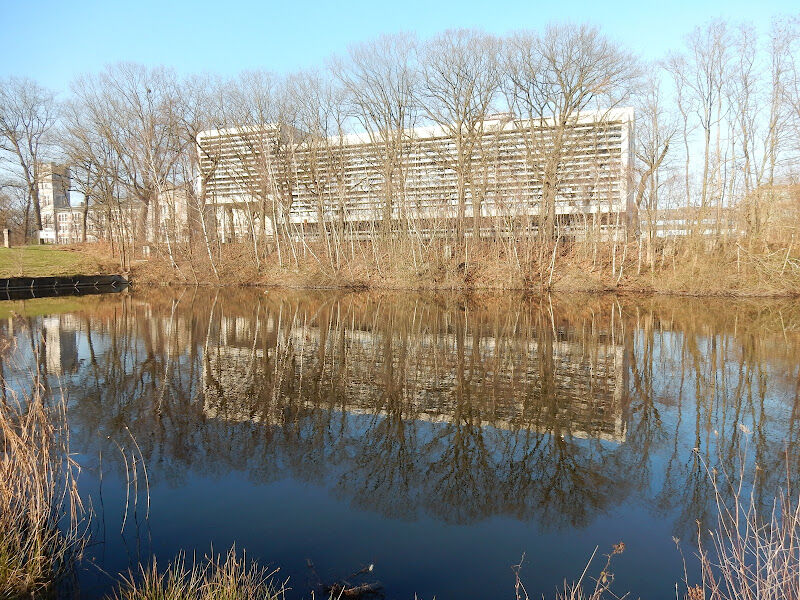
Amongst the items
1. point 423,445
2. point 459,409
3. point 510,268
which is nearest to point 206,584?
point 423,445

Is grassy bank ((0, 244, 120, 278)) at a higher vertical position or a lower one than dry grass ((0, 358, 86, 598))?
higher

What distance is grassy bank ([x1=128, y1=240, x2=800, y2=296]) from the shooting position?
87.1ft

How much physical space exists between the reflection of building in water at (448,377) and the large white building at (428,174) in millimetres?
18975

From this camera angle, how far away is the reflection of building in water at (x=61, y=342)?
40.1 feet

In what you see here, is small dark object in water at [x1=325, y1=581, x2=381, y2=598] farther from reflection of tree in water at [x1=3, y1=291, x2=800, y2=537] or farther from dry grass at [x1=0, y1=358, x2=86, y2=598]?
dry grass at [x1=0, y1=358, x2=86, y2=598]

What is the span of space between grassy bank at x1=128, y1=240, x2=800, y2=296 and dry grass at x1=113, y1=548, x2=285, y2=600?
2764 centimetres

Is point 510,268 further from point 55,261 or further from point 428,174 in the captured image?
point 55,261

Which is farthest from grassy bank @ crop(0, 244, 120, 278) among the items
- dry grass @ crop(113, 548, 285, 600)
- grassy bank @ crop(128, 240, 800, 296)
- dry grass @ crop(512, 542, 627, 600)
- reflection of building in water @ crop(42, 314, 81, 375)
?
dry grass @ crop(512, 542, 627, 600)

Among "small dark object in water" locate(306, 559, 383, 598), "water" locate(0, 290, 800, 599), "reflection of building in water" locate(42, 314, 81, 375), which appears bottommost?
"small dark object in water" locate(306, 559, 383, 598)

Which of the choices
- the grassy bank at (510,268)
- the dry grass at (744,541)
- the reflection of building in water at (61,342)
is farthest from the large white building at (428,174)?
the dry grass at (744,541)

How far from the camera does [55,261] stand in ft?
126

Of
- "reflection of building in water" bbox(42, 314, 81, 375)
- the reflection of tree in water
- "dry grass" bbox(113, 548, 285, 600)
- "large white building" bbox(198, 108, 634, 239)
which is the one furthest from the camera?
"large white building" bbox(198, 108, 634, 239)

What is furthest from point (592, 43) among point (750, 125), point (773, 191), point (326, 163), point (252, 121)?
point (252, 121)

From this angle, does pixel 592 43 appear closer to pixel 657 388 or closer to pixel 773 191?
pixel 773 191
